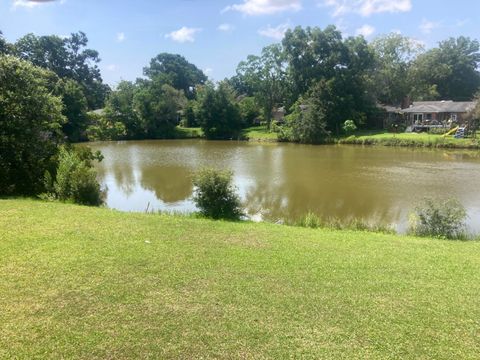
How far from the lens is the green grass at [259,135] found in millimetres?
54894

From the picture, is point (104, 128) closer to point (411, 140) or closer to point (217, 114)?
point (217, 114)

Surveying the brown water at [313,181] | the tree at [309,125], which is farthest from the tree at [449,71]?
the brown water at [313,181]

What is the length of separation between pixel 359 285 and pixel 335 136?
152 feet

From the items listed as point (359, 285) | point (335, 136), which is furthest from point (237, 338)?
point (335, 136)

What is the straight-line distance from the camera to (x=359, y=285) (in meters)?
6.67

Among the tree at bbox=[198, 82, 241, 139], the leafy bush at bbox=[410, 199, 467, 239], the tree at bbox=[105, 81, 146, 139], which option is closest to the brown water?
the leafy bush at bbox=[410, 199, 467, 239]

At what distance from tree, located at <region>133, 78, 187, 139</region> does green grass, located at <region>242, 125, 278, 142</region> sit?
11545mm

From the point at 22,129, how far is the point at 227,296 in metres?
14.1

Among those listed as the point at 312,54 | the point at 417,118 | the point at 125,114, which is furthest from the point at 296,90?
the point at 125,114

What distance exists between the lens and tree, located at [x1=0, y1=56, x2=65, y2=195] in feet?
52.5

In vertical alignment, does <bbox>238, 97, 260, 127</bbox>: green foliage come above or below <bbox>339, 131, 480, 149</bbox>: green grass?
above

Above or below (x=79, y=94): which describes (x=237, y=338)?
below

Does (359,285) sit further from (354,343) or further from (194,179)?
(194,179)

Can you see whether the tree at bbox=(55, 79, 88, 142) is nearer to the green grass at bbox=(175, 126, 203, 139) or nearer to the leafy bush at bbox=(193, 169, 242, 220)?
the green grass at bbox=(175, 126, 203, 139)
